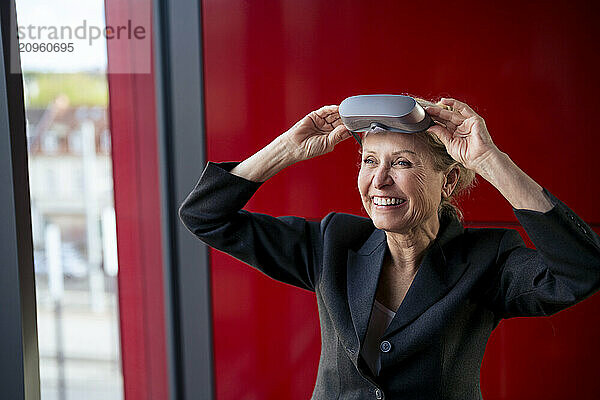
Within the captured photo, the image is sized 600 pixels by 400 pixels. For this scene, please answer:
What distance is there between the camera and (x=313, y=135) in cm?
165

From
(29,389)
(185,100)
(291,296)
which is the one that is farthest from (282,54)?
(29,389)

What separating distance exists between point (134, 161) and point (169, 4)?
0.65 meters

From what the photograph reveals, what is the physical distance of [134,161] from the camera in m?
2.59

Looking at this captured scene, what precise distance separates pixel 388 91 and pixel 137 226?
119cm

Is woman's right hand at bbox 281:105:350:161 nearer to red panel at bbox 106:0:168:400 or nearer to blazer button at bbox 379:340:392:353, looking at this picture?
blazer button at bbox 379:340:392:353

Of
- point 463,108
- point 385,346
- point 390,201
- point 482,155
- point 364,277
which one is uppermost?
point 463,108

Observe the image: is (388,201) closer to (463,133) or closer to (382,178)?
(382,178)

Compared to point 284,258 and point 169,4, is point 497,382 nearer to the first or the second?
point 284,258

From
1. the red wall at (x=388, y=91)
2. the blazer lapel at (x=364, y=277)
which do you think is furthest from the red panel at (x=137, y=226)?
the blazer lapel at (x=364, y=277)

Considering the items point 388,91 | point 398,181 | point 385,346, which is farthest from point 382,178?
point 388,91

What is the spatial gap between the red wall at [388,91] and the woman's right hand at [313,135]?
0.62 meters

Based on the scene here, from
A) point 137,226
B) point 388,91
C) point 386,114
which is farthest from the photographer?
point 137,226

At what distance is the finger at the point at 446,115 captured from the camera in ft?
4.72

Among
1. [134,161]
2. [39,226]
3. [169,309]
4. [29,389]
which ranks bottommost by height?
[29,389]
